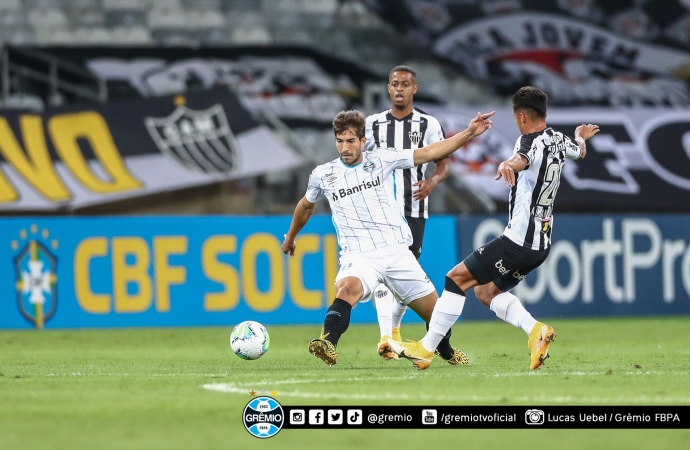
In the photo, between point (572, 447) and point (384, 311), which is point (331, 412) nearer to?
point (572, 447)

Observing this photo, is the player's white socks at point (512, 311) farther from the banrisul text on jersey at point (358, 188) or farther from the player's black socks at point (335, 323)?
the banrisul text on jersey at point (358, 188)

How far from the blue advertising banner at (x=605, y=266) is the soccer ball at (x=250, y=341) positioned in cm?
664

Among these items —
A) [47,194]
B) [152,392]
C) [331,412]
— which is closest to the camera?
[331,412]

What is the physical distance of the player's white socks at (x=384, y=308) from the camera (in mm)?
8898

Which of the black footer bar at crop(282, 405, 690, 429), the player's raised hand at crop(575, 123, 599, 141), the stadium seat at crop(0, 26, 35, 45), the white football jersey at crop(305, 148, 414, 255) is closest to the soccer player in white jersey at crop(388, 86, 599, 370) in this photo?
the player's raised hand at crop(575, 123, 599, 141)

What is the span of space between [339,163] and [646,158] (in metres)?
11.5

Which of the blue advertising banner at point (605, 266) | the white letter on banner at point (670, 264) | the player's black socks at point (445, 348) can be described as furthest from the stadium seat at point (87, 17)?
the player's black socks at point (445, 348)

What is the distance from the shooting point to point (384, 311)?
899 cm

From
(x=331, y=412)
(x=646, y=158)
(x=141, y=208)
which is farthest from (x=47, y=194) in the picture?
(x=331, y=412)

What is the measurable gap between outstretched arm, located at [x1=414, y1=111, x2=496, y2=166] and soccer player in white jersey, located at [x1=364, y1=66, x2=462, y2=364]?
32.3 inches

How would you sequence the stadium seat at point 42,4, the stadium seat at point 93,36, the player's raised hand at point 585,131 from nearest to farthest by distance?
the player's raised hand at point 585,131 → the stadium seat at point 93,36 → the stadium seat at point 42,4

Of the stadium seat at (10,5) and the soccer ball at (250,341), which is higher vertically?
the stadium seat at (10,5)

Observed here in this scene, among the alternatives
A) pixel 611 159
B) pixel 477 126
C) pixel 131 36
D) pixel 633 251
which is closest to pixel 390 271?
pixel 477 126

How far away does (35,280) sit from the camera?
13.9 m
